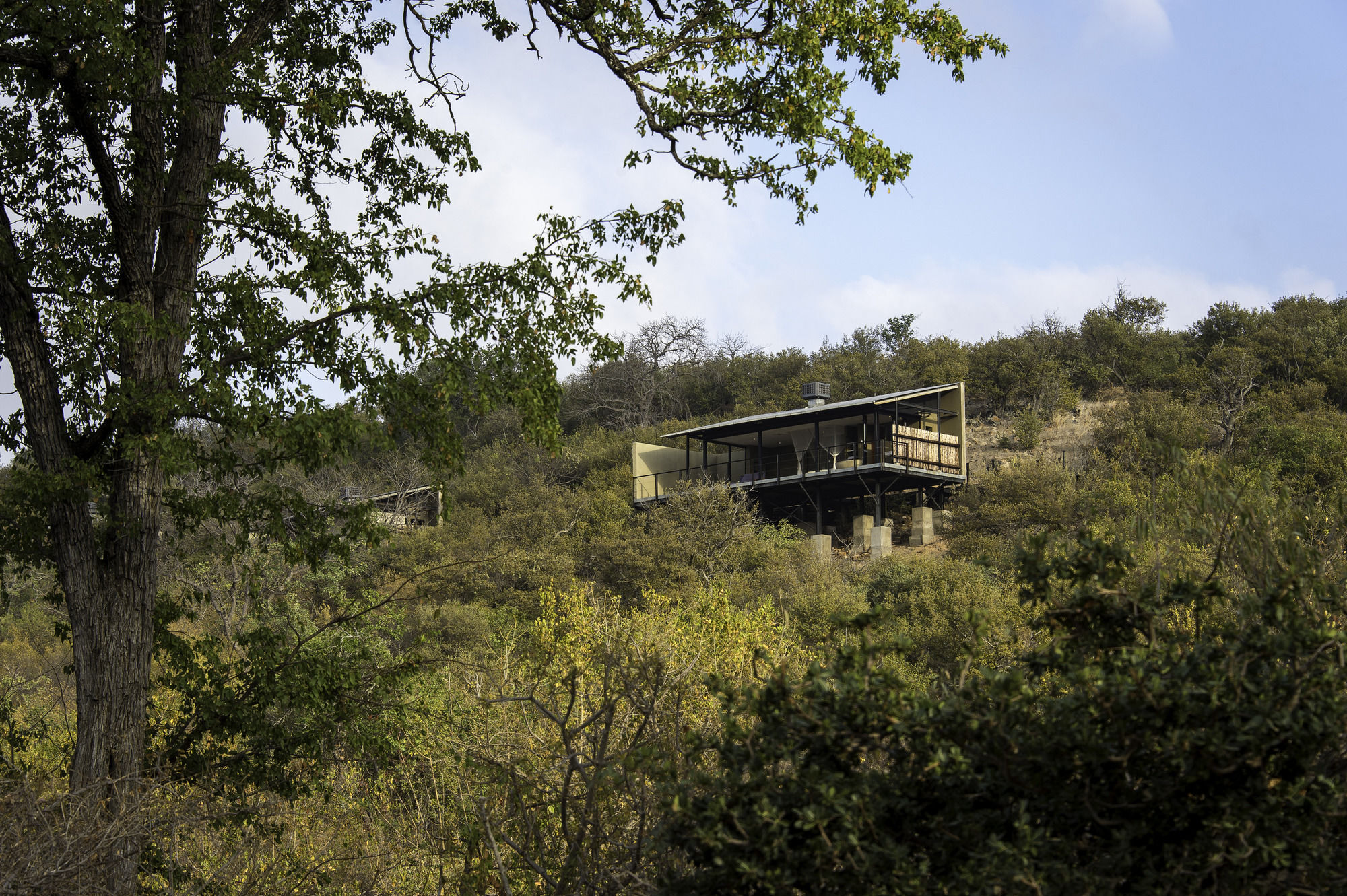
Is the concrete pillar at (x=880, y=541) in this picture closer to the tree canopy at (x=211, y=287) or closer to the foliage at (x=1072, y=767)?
the tree canopy at (x=211, y=287)

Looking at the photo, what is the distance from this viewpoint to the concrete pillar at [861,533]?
38219 mm

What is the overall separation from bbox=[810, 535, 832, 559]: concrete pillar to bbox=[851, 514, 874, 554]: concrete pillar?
3.05 ft

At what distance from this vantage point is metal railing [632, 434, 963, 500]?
38188 millimetres

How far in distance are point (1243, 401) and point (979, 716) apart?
44.8 metres

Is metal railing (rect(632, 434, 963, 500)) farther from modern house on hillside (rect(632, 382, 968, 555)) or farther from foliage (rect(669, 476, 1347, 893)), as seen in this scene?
foliage (rect(669, 476, 1347, 893))

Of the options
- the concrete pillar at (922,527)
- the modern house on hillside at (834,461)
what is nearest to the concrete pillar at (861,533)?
the modern house on hillside at (834,461)

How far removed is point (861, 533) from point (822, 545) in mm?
2068

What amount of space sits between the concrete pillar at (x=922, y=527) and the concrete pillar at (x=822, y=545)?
2921 mm

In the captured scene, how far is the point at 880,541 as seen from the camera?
3700 cm

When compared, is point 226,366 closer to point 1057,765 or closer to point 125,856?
point 125,856

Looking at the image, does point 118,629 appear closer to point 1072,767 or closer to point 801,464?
point 1072,767

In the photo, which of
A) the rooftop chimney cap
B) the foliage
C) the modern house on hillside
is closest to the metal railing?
the modern house on hillside

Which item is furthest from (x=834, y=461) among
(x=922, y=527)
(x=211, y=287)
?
(x=211, y=287)

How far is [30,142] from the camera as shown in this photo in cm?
1029
